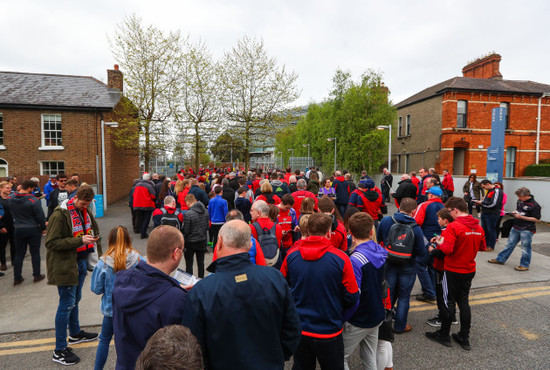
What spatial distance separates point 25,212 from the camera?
6078 mm

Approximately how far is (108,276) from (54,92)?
20.3 m

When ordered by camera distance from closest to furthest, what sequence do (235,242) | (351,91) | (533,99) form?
(235,242), (351,91), (533,99)

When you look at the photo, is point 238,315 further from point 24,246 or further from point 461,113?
point 461,113

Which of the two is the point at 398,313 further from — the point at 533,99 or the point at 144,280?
the point at 533,99

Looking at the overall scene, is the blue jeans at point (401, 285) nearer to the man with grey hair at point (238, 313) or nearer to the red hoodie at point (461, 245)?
the red hoodie at point (461, 245)

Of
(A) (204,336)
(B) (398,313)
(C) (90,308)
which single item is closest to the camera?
(A) (204,336)

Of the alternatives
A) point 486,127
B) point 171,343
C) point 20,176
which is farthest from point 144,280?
point 486,127

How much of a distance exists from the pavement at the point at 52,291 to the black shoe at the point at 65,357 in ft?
2.98

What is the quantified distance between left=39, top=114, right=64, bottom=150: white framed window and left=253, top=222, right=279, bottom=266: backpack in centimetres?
1803

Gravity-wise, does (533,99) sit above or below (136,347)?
above

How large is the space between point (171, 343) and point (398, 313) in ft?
12.9

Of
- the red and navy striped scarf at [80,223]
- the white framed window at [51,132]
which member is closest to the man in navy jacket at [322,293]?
the red and navy striped scarf at [80,223]

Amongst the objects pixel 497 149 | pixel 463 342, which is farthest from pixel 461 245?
pixel 497 149

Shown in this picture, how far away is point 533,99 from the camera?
25.9 m
